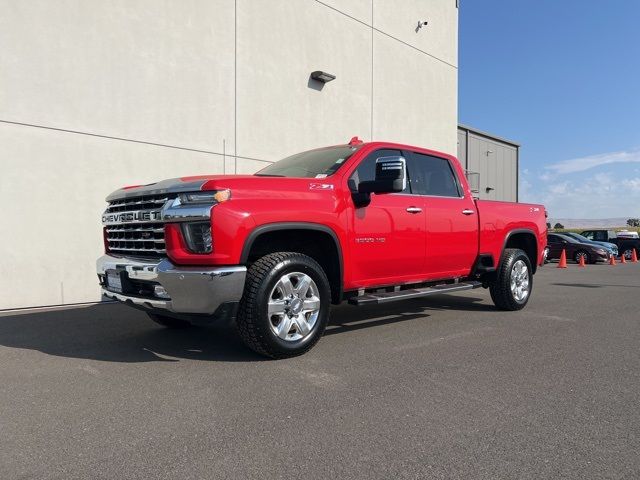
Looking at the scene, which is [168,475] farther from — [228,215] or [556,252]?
[556,252]

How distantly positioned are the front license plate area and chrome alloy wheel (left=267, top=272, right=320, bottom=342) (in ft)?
4.31

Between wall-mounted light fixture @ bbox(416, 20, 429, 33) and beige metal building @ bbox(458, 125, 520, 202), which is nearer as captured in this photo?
wall-mounted light fixture @ bbox(416, 20, 429, 33)

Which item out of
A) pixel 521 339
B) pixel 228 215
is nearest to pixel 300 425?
pixel 228 215

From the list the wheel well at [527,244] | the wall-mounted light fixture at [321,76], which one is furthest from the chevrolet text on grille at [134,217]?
the wall-mounted light fixture at [321,76]

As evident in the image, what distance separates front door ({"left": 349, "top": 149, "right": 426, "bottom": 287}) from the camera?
5000 mm

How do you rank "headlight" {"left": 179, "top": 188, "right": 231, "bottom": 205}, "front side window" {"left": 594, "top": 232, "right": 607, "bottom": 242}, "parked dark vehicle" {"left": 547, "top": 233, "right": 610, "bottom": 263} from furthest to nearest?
"front side window" {"left": 594, "top": 232, "right": 607, "bottom": 242}
"parked dark vehicle" {"left": 547, "top": 233, "right": 610, "bottom": 263}
"headlight" {"left": 179, "top": 188, "right": 231, "bottom": 205}

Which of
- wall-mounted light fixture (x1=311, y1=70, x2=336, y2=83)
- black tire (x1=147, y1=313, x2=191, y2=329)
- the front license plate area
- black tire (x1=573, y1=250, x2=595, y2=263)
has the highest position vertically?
wall-mounted light fixture (x1=311, y1=70, x2=336, y2=83)

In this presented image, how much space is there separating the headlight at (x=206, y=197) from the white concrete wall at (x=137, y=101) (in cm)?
466

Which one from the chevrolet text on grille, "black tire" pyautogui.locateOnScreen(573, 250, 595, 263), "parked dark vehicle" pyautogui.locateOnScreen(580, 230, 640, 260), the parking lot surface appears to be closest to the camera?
the parking lot surface

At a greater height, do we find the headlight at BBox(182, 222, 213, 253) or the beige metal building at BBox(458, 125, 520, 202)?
the beige metal building at BBox(458, 125, 520, 202)

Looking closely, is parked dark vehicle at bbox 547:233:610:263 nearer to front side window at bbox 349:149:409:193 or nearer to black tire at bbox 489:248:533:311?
black tire at bbox 489:248:533:311

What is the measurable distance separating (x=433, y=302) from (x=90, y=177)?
18.8 feet

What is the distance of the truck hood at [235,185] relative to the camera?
13.3 feet

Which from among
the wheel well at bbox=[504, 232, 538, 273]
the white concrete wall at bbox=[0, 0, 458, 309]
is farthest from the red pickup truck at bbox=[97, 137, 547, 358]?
the white concrete wall at bbox=[0, 0, 458, 309]
